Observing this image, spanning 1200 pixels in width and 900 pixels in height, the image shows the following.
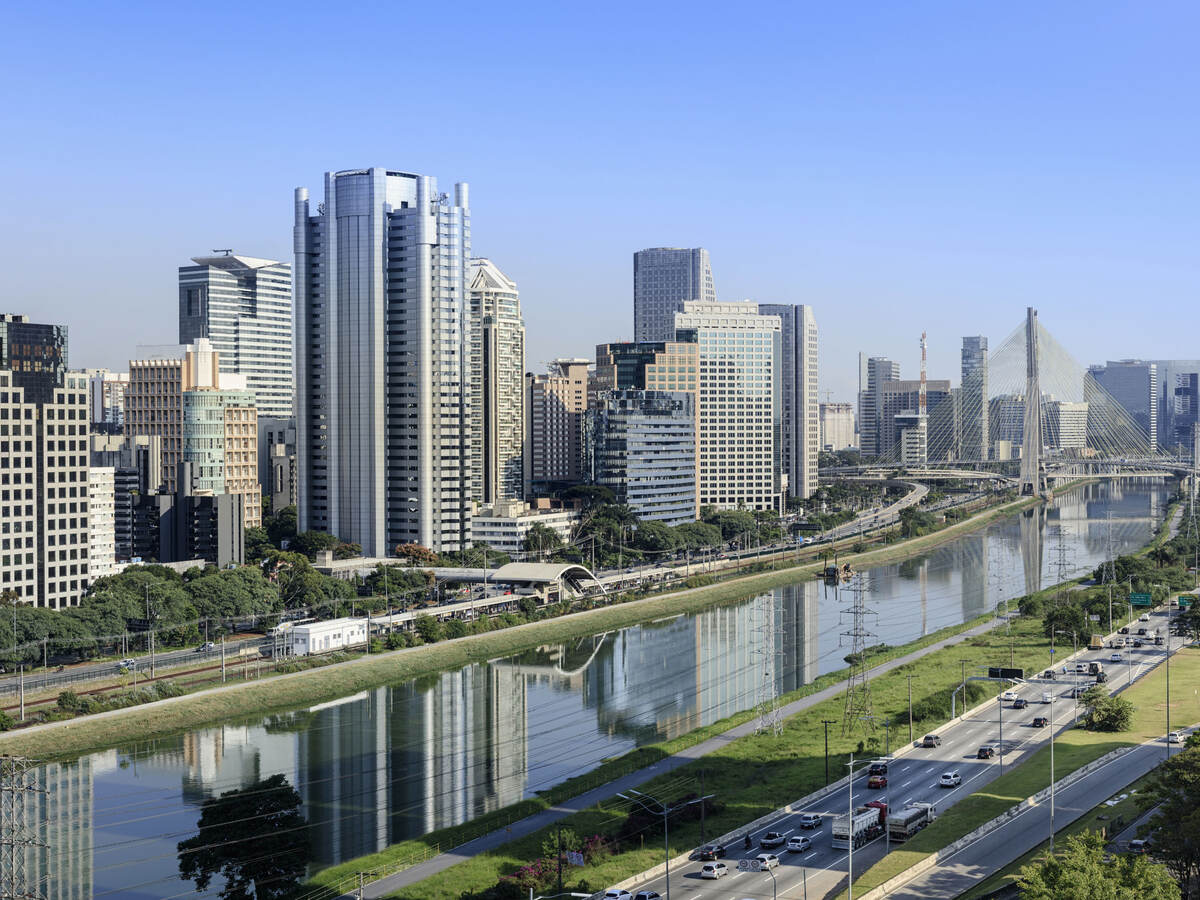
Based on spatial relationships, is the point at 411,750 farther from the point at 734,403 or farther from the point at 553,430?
the point at 553,430

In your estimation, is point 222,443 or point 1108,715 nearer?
point 1108,715

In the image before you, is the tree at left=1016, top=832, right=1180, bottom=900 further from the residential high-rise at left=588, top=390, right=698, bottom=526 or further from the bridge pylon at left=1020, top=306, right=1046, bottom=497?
the bridge pylon at left=1020, top=306, right=1046, bottom=497

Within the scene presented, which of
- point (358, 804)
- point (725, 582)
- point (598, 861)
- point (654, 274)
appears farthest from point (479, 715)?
point (654, 274)

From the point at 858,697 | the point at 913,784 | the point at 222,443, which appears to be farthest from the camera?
→ the point at 222,443

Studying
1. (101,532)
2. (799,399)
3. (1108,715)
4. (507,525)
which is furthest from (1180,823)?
(799,399)

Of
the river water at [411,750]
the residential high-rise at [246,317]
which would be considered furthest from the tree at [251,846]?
the residential high-rise at [246,317]
